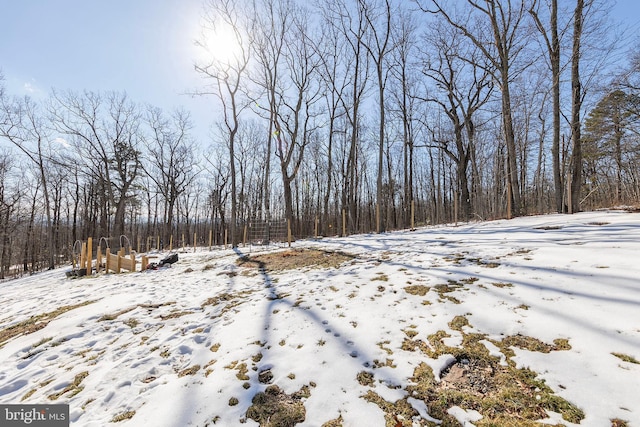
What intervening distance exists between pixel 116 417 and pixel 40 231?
1557 inches

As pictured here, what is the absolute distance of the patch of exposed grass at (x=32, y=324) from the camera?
14.1 ft

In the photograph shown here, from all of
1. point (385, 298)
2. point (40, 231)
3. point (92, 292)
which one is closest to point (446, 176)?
point (385, 298)

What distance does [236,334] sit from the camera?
3420 millimetres

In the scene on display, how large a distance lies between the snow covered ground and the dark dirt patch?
1.54 m

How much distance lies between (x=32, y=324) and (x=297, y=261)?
5685mm

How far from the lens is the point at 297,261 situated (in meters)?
7.88

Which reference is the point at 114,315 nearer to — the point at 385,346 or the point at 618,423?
the point at 385,346

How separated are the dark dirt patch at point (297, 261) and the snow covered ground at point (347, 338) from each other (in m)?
1.54

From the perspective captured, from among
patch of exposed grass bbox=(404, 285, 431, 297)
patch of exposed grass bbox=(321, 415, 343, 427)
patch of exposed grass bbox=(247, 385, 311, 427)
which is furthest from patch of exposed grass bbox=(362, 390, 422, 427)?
patch of exposed grass bbox=(404, 285, 431, 297)

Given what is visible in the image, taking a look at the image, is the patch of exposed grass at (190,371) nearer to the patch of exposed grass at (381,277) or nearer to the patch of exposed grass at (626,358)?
the patch of exposed grass at (381,277)

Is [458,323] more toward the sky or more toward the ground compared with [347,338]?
more toward the sky

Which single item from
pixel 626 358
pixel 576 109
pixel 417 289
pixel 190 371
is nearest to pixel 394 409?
pixel 626 358

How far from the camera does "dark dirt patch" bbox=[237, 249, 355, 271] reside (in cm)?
703

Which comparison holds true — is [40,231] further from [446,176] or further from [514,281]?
[446,176]
